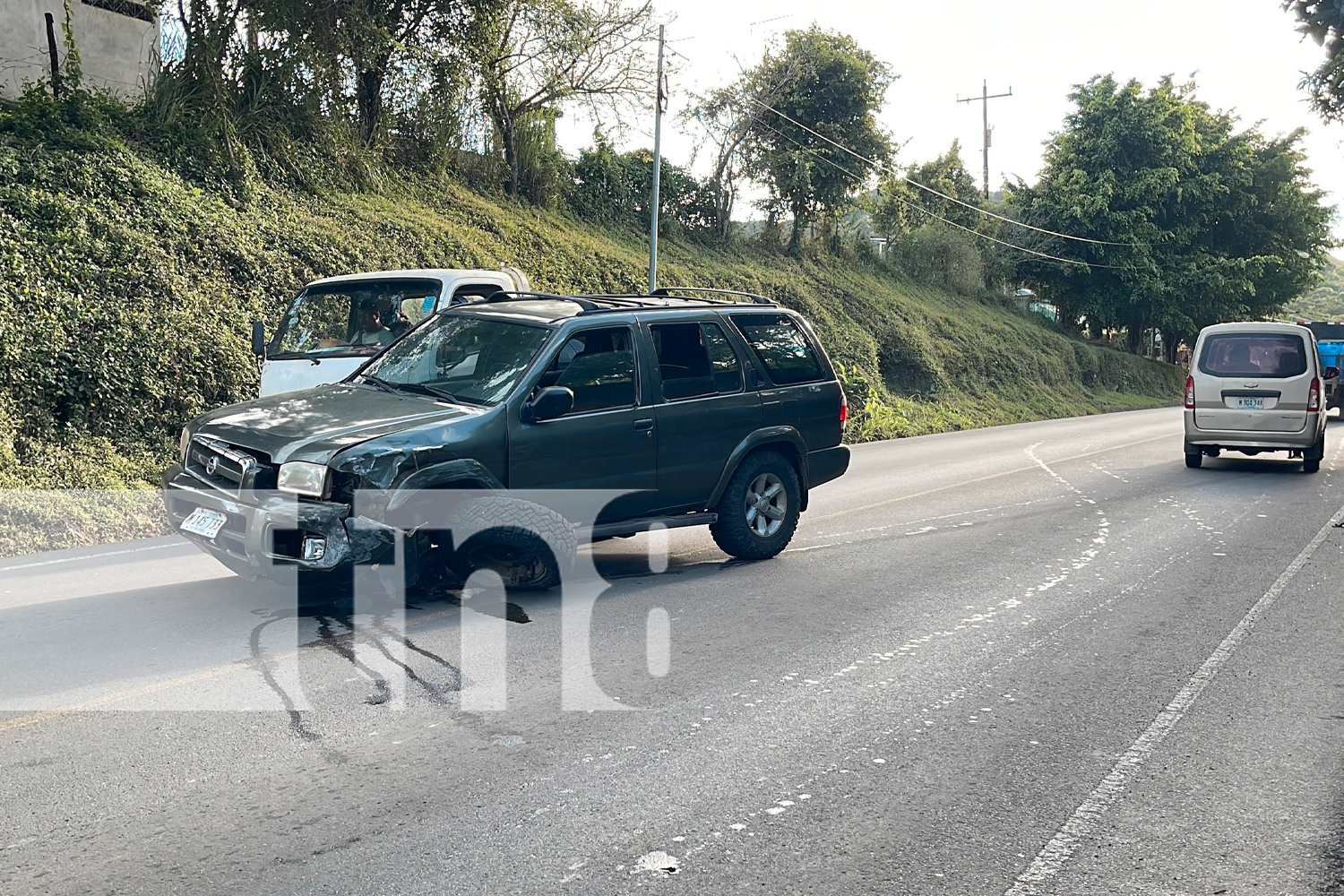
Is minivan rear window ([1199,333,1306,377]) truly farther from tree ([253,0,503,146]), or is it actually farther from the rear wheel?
tree ([253,0,503,146])

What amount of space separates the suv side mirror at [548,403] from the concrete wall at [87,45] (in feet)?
41.5

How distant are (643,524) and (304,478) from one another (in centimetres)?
240

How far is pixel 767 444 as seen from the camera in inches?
349

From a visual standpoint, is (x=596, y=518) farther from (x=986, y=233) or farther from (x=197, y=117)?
(x=986, y=233)

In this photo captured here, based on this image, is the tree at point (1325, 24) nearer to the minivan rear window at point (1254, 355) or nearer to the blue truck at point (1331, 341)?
the minivan rear window at point (1254, 355)

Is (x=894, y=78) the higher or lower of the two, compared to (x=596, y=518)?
higher

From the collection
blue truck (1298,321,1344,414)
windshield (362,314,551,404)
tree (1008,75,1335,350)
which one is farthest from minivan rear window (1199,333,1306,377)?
tree (1008,75,1335,350)

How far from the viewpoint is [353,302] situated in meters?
11.2

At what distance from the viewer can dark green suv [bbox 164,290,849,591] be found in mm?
6441

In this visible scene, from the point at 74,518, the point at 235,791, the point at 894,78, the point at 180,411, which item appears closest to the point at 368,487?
the point at 235,791

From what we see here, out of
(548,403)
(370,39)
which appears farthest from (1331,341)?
(548,403)

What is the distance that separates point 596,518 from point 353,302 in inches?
186

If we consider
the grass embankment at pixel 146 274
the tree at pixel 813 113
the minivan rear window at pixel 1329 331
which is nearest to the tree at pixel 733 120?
the tree at pixel 813 113

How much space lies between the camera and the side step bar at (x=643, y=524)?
25.1 feet
